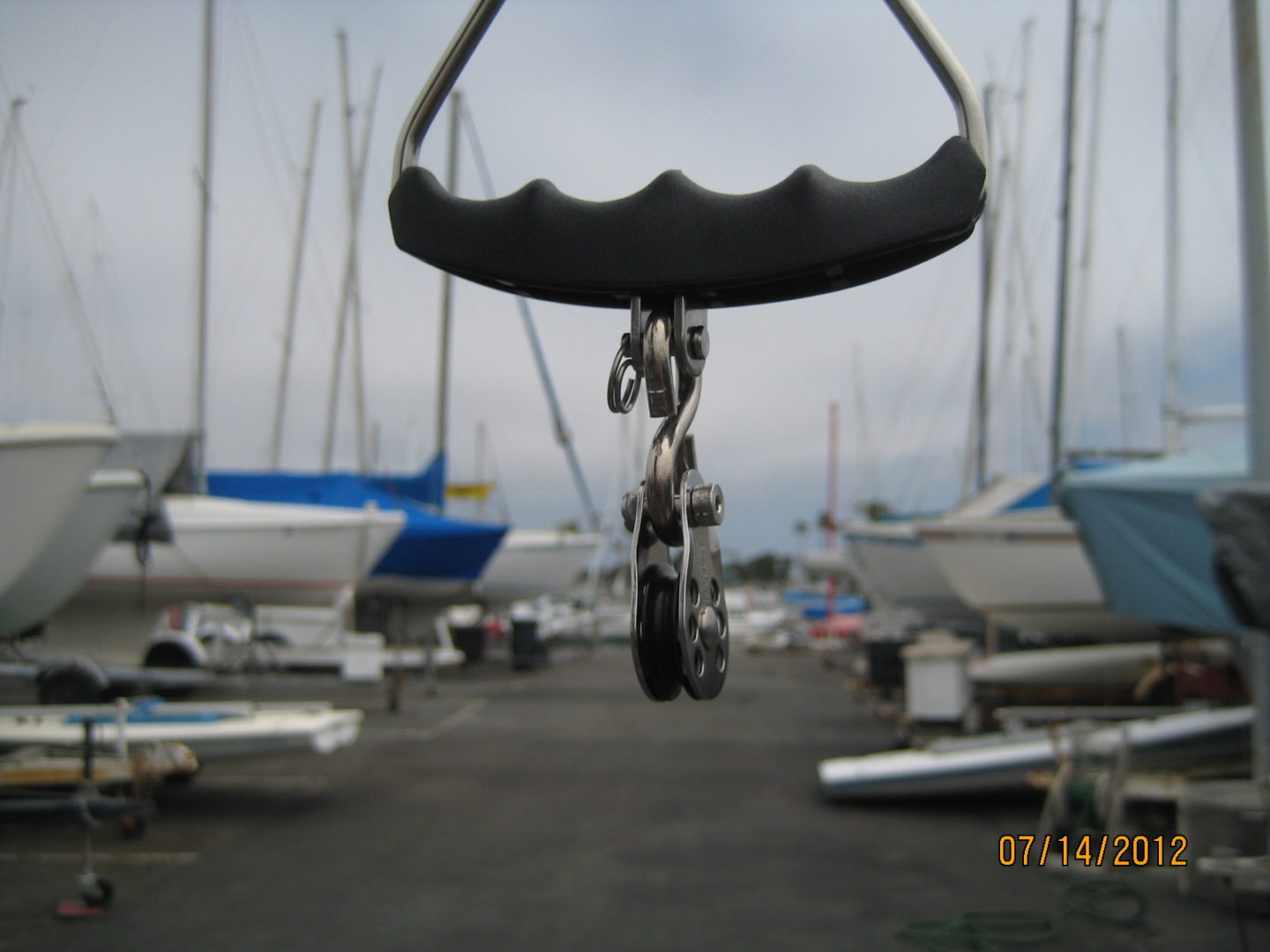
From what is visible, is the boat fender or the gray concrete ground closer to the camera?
the gray concrete ground

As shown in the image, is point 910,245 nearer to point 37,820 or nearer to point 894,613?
point 37,820

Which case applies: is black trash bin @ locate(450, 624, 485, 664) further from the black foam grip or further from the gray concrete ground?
the black foam grip

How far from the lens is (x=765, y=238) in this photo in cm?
111

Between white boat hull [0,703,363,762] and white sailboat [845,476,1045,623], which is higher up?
white sailboat [845,476,1045,623]

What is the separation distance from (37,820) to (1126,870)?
778cm

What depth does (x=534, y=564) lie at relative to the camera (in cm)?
2511

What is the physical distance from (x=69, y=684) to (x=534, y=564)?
590 inches

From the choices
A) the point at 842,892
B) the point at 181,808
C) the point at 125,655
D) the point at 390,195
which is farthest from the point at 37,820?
the point at 390,195

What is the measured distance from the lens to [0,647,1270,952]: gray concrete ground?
20.1ft

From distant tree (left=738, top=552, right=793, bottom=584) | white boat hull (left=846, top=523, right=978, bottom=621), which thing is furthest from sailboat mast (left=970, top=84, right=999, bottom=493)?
distant tree (left=738, top=552, right=793, bottom=584)
